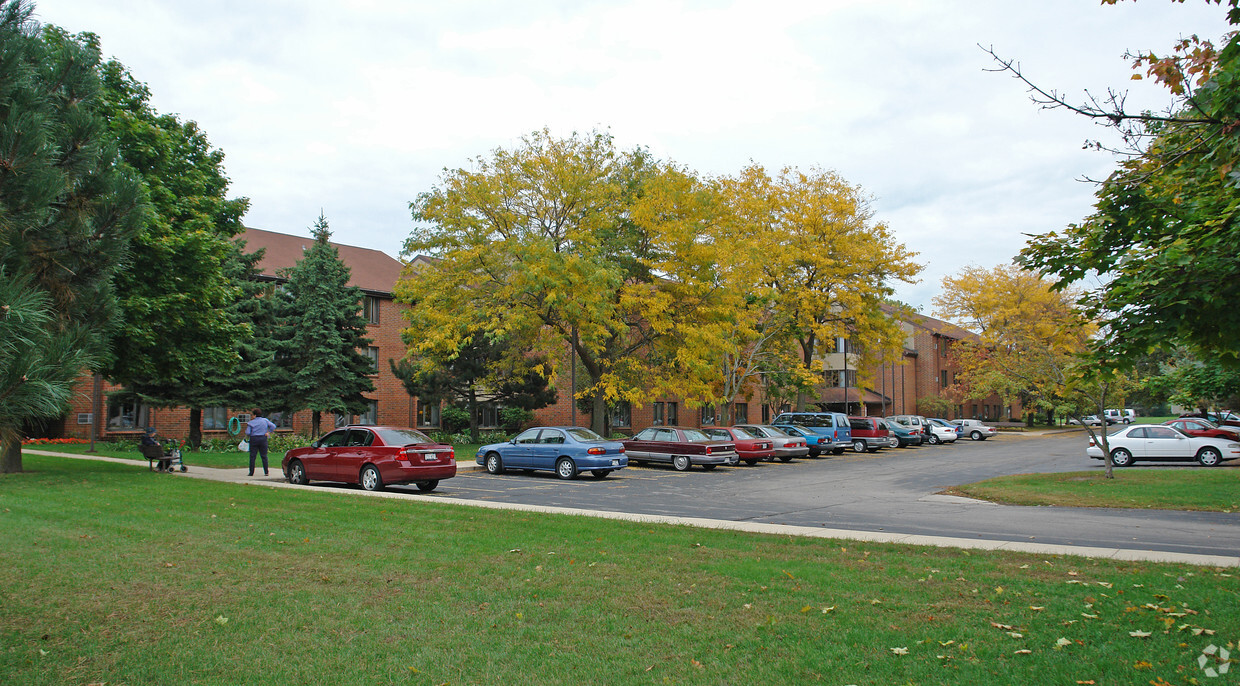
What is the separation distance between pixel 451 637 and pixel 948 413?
7108 centimetres

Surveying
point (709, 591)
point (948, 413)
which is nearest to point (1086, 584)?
point (709, 591)

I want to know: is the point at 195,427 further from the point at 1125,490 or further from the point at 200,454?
the point at 1125,490

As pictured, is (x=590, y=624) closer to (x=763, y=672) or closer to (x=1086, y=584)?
(x=763, y=672)

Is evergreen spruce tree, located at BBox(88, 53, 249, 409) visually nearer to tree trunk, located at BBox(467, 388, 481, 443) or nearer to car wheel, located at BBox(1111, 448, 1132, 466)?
tree trunk, located at BBox(467, 388, 481, 443)

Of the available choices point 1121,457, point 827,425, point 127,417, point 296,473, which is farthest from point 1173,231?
point 127,417

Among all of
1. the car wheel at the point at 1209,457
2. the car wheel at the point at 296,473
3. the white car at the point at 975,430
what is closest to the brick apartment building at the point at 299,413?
the car wheel at the point at 296,473

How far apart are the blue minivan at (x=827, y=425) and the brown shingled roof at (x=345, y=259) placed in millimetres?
21303

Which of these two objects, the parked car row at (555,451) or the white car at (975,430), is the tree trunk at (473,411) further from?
the white car at (975,430)

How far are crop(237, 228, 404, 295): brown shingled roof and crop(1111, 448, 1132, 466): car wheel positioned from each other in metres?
32.5

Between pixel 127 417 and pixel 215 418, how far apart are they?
3.77 m

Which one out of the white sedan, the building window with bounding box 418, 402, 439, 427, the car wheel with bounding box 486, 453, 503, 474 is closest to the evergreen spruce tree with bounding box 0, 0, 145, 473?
the car wheel with bounding box 486, 453, 503, 474

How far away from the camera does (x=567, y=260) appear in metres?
27.3

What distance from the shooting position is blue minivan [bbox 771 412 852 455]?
36.5 metres

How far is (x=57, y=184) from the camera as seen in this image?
448 cm
